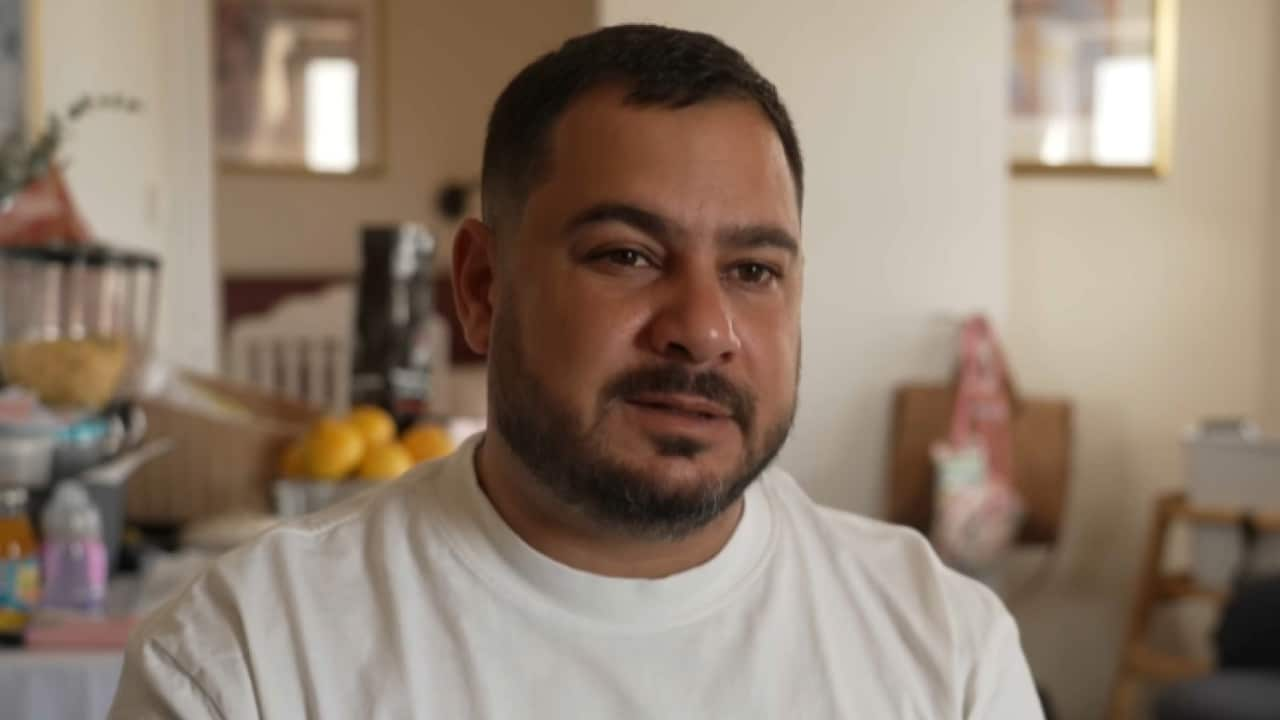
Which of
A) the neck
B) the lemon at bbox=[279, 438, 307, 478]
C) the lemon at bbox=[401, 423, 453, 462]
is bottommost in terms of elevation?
the lemon at bbox=[279, 438, 307, 478]

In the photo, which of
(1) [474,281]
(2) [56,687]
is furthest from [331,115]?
(1) [474,281]

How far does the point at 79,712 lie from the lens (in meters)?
1.42

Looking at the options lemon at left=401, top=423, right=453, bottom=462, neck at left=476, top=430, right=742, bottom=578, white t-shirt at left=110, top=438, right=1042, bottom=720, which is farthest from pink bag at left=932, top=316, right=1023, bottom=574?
neck at left=476, top=430, right=742, bottom=578

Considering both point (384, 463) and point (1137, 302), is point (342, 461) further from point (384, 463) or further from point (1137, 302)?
point (1137, 302)

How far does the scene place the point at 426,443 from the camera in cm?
207

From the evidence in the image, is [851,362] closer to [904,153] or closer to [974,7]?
[904,153]

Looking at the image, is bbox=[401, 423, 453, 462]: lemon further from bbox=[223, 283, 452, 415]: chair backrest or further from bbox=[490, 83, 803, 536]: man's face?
bbox=[223, 283, 452, 415]: chair backrest

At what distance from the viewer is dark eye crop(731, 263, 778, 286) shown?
88 cm

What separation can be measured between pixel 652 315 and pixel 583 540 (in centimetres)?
15

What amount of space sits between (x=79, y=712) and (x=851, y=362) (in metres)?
1.92

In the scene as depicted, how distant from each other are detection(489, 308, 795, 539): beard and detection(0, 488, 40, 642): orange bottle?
0.86 m

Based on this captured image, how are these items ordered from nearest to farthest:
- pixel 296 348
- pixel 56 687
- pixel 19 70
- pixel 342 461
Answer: pixel 56 687 → pixel 342 461 → pixel 19 70 → pixel 296 348

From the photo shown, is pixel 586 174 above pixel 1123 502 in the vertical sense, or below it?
above

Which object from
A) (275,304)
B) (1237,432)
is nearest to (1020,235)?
(1237,432)
